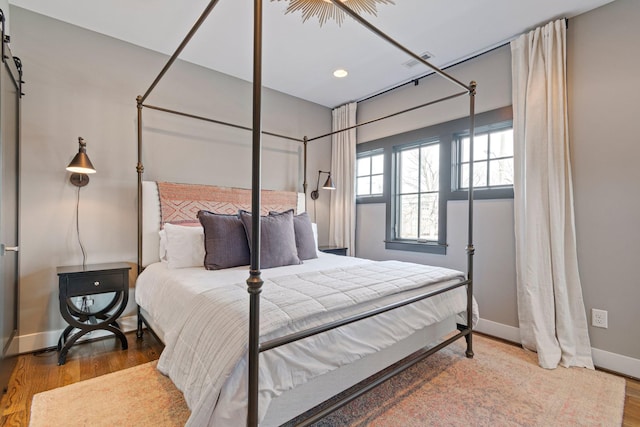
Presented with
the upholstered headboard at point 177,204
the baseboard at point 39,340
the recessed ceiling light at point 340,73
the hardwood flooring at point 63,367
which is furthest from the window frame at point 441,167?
the baseboard at point 39,340

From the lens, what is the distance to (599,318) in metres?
2.23

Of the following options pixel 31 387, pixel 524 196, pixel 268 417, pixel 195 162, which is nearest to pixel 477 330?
pixel 524 196

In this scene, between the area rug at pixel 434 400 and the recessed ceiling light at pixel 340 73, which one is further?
the recessed ceiling light at pixel 340 73

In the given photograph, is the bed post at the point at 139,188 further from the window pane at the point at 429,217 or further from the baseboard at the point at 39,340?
the window pane at the point at 429,217

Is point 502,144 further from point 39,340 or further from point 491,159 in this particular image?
point 39,340

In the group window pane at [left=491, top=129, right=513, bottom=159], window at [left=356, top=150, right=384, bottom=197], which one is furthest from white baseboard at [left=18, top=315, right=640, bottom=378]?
window at [left=356, top=150, right=384, bottom=197]

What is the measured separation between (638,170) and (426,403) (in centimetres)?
211

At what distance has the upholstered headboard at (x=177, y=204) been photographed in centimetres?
272

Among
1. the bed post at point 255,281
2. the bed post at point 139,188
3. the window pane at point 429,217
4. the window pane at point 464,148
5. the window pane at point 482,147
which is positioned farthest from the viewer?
the window pane at point 429,217

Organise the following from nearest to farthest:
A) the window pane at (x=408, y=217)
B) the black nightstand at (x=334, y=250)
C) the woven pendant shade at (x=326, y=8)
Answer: the woven pendant shade at (x=326, y=8) < the window pane at (x=408, y=217) < the black nightstand at (x=334, y=250)

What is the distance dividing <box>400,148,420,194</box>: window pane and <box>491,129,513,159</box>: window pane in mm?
809

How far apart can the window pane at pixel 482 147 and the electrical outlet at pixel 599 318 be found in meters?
1.51

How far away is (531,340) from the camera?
2.42 metres

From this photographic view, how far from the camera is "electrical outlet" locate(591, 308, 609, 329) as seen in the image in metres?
2.20
